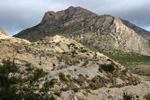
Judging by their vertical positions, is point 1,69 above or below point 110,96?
above

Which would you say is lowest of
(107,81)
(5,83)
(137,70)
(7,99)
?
(137,70)

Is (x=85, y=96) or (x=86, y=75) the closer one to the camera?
(x=85, y=96)

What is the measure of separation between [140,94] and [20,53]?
36.0 metres

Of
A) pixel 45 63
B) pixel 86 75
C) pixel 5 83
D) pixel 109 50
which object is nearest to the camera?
pixel 5 83

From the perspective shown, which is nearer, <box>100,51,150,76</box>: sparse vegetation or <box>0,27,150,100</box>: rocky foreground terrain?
<box>0,27,150,100</box>: rocky foreground terrain

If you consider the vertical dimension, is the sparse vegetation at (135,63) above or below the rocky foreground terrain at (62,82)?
below

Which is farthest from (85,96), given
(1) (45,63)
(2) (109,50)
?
(2) (109,50)

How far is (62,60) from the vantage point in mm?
55844

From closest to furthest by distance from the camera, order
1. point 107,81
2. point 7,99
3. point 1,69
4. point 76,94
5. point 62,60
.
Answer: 1. point 7,99
2. point 1,69
3. point 76,94
4. point 107,81
5. point 62,60

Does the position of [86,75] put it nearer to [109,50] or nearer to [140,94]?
[140,94]

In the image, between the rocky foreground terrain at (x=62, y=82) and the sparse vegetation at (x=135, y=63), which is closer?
the rocky foreground terrain at (x=62, y=82)

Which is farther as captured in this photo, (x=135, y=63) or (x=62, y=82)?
(x=135, y=63)

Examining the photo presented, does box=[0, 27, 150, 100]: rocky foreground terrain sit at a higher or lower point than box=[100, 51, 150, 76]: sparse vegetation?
higher

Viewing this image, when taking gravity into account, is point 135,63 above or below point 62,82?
below
